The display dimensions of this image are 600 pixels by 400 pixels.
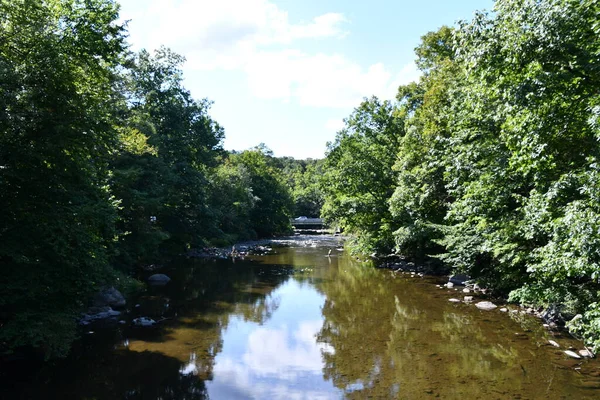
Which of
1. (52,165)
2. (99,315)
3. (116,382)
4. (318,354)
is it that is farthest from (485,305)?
(52,165)

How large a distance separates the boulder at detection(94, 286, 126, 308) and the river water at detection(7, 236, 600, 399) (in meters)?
0.77

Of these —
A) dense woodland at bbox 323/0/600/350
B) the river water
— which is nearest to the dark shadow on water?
the river water

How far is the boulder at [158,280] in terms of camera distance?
22.0 m

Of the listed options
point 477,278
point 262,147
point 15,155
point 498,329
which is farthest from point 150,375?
point 262,147

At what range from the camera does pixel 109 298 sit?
16219 mm

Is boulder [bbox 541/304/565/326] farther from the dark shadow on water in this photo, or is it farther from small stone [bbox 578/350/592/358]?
the dark shadow on water

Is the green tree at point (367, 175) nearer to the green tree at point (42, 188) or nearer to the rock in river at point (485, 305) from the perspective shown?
the rock in river at point (485, 305)

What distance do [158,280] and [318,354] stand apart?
13.6m

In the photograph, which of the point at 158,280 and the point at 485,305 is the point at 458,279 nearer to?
the point at 485,305

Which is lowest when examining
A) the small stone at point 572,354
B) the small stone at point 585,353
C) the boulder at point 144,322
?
the boulder at point 144,322

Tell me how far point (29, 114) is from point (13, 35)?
6.55ft

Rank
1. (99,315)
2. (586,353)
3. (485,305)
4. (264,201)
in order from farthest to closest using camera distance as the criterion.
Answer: (264,201) < (485,305) < (99,315) < (586,353)

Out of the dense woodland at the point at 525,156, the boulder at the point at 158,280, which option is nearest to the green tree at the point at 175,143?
the boulder at the point at 158,280

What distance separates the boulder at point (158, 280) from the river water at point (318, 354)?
2.81 meters
